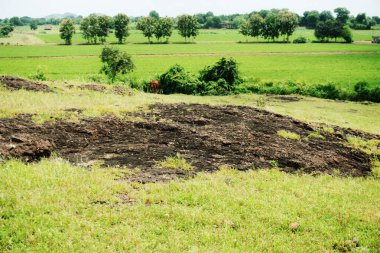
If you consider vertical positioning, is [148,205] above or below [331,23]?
below

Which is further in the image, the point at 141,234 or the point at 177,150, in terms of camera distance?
the point at 177,150

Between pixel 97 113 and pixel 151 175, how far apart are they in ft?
24.0

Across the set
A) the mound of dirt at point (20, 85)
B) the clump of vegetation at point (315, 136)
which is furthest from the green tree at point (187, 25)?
the clump of vegetation at point (315, 136)

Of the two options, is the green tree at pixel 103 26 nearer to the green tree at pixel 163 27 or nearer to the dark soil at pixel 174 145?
the green tree at pixel 163 27

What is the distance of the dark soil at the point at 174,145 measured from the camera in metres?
11.0

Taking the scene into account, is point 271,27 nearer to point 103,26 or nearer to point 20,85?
point 103,26

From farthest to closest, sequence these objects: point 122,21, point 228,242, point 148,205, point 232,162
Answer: point 122,21, point 232,162, point 148,205, point 228,242

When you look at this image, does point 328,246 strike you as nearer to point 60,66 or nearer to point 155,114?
point 155,114

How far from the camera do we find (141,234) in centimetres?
718

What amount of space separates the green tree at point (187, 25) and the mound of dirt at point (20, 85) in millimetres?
135667

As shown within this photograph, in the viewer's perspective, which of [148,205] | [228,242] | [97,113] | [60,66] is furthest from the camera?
[60,66]

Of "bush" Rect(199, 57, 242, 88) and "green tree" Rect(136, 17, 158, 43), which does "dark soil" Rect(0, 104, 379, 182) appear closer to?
"bush" Rect(199, 57, 242, 88)

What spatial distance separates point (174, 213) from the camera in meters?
8.02

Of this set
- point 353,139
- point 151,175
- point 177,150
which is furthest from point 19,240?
point 353,139
